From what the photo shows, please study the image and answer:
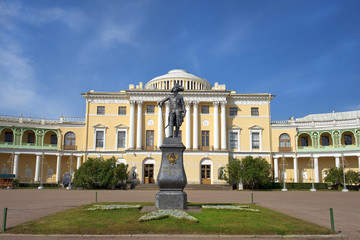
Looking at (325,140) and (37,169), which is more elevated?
(325,140)

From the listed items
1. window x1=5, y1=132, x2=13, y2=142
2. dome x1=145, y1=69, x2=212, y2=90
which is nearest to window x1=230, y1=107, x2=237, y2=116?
dome x1=145, y1=69, x2=212, y2=90

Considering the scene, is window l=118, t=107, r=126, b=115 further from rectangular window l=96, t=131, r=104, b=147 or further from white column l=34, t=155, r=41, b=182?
white column l=34, t=155, r=41, b=182

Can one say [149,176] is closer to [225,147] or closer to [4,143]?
[225,147]

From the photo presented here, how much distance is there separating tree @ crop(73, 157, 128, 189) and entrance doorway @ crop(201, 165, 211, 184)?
44.8 feet

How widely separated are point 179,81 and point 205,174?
59.2 feet

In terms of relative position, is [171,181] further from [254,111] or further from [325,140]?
[325,140]

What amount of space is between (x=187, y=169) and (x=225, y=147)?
279 inches

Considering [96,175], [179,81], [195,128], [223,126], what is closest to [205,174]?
[195,128]

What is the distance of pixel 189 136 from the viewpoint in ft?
165

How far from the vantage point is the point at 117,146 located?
5247 centimetres

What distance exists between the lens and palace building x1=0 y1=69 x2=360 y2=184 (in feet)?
164

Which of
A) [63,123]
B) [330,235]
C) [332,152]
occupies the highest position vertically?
[63,123]

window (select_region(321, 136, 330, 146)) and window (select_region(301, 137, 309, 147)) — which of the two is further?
window (select_region(301, 137, 309, 147))

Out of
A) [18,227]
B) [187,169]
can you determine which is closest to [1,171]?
[187,169]
